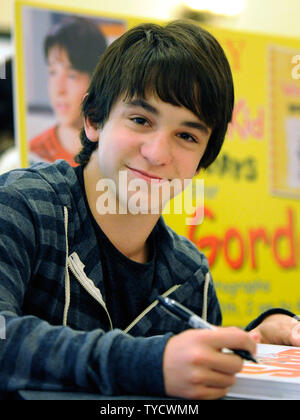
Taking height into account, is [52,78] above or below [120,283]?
above

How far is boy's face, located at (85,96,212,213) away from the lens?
0.73m

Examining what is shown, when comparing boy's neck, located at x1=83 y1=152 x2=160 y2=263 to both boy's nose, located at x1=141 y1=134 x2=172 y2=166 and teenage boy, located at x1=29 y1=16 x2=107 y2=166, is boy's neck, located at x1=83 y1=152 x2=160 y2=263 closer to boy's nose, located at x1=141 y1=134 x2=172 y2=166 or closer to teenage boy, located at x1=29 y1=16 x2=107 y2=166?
boy's nose, located at x1=141 y1=134 x2=172 y2=166

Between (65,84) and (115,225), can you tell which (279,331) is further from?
(65,84)

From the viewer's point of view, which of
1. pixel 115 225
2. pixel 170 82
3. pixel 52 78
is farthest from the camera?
pixel 52 78

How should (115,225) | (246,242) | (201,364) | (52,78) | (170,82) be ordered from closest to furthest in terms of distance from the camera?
(201,364), (170,82), (115,225), (52,78), (246,242)

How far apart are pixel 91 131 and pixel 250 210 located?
964 millimetres

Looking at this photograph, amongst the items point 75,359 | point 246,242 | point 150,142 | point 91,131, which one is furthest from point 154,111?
point 246,242

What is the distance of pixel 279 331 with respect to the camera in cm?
84

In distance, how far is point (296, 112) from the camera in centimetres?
181

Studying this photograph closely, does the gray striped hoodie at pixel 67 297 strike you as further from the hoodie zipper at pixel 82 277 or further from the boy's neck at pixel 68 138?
the boy's neck at pixel 68 138

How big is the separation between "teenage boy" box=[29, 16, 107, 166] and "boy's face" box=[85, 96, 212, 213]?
0.76 m

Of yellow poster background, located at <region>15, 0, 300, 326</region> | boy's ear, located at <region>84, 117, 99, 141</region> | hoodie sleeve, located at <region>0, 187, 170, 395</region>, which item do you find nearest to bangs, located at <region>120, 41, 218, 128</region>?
boy's ear, located at <region>84, 117, 99, 141</region>

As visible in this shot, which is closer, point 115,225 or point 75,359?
point 75,359

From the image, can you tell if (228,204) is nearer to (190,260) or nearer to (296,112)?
(296,112)
